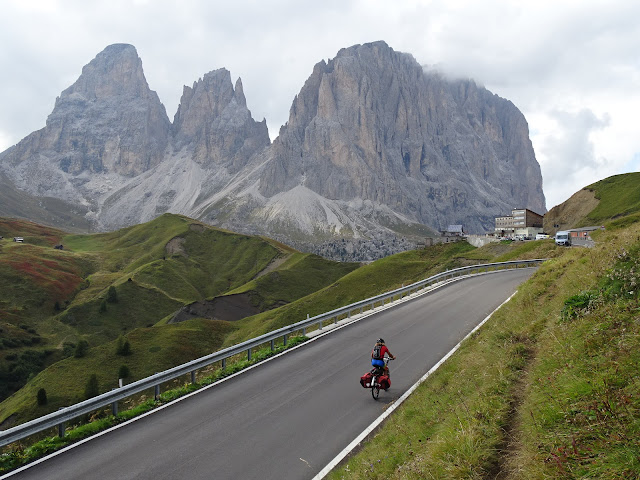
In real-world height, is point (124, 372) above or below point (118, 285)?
below

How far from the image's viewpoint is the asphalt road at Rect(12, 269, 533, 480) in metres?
10.4

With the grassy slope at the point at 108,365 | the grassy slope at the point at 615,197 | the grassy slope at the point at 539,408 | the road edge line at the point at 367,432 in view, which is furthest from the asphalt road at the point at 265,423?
the grassy slope at the point at 615,197

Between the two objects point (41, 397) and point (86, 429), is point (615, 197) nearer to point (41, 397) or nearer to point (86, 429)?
point (86, 429)

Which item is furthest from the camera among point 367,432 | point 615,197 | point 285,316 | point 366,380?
point 615,197

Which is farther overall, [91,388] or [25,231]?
[25,231]

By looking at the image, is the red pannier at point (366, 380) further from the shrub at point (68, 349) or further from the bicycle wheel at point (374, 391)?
the shrub at point (68, 349)

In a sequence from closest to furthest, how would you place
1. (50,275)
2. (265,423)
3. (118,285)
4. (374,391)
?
(265,423)
(374,391)
(118,285)
(50,275)

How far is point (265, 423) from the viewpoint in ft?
41.5

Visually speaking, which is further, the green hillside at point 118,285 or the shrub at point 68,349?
the shrub at point 68,349

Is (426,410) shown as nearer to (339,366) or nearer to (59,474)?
(339,366)

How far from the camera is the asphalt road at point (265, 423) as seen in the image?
34.0 feet

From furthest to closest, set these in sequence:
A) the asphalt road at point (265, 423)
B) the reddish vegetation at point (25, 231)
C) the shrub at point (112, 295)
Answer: the reddish vegetation at point (25, 231) < the shrub at point (112, 295) < the asphalt road at point (265, 423)

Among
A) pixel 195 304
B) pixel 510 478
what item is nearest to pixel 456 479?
pixel 510 478

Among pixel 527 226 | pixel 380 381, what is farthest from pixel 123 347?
pixel 527 226
